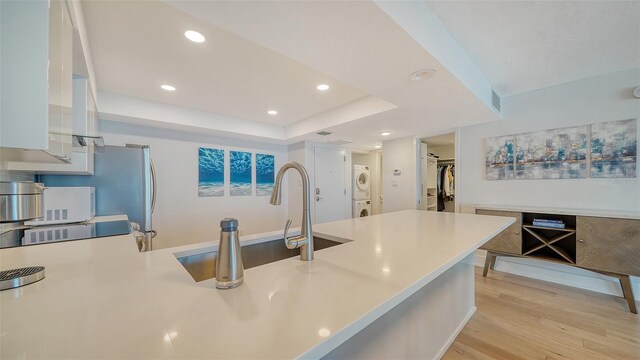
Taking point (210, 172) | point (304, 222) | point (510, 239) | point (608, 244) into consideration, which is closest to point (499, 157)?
point (510, 239)

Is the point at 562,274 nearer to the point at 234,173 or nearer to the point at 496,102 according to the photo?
the point at 496,102

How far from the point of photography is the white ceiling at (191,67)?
1.54m

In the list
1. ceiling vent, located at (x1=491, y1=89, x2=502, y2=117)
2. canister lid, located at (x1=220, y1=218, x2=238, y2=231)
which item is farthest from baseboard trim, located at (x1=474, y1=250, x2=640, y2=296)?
canister lid, located at (x1=220, y1=218, x2=238, y2=231)

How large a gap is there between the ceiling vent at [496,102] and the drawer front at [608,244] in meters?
1.40

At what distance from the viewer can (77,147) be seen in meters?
1.55

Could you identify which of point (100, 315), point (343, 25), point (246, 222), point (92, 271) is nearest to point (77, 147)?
point (92, 271)

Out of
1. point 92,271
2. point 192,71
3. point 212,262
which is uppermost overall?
point 192,71

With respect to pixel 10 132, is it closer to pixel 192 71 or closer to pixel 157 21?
pixel 157 21

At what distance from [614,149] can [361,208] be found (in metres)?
4.01

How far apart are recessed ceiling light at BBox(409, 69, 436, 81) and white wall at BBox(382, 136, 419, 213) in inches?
96.0

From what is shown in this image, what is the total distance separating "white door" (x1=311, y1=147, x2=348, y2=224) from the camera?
4750 mm

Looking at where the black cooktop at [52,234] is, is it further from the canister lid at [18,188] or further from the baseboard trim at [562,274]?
the baseboard trim at [562,274]

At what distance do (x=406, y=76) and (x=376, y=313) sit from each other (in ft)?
5.71

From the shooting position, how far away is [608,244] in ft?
6.89
